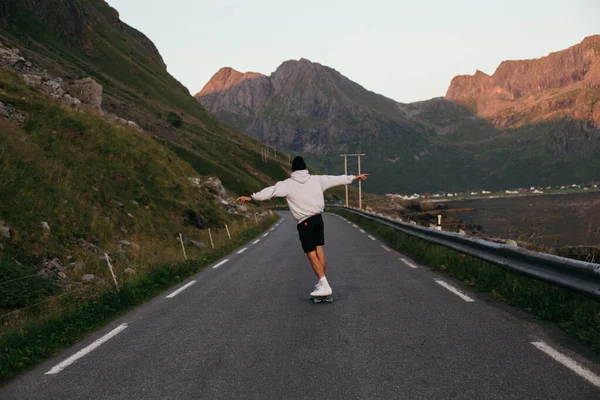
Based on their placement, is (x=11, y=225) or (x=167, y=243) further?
(x=167, y=243)

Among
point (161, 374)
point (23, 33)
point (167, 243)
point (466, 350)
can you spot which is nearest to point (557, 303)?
point (466, 350)

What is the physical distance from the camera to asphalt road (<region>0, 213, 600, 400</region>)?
12.8 feet

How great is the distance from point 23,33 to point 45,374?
308 feet

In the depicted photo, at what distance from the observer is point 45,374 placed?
477 centimetres

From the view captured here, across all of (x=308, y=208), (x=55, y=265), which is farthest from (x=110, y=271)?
(x=308, y=208)

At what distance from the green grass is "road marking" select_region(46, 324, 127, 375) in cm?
550

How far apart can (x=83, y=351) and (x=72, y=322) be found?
145 cm

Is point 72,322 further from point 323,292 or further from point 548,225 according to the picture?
point 548,225

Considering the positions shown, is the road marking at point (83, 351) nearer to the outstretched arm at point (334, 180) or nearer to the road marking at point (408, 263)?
the outstretched arm at point (334, 180)

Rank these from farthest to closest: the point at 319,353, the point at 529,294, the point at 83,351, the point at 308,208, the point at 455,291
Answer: the point at 455,291
the point at 308,208
the point at 529,294
the point at 83,351
the point at 319,353

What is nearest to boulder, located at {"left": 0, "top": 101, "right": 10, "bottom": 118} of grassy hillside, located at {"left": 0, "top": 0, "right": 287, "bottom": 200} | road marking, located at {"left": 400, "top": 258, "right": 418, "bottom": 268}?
road marking, located at {"left": 400, "top": 258, "right": 418, "bottom": 268}

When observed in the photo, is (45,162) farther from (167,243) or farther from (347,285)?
(347,285)

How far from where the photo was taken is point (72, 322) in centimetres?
677

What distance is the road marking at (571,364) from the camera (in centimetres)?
383
